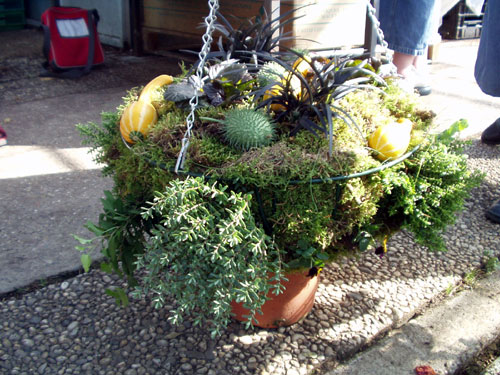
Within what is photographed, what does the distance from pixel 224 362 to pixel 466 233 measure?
5.74 feet

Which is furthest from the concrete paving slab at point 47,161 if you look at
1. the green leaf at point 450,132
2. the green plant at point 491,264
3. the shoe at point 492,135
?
the shoe at point 492,135

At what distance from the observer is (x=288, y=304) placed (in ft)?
6.88

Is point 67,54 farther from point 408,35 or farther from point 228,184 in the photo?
point 228,184

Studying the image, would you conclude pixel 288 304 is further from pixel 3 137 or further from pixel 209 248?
pixel 3 137

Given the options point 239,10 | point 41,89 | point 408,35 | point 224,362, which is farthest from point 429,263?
point 41,89

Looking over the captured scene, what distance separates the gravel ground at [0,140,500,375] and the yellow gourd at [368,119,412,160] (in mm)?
788

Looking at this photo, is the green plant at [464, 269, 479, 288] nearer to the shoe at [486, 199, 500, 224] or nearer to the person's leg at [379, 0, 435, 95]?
the shoe at [486, 199, 500, 224]

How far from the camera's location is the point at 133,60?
701 cm

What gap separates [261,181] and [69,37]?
5122 mm

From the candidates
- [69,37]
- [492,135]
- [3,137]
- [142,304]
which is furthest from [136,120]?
[69,37]

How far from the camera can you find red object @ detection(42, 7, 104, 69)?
234 inches

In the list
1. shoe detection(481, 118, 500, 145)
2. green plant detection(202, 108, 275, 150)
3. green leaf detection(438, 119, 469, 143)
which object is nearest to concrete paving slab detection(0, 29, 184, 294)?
green plant detection(202, 108, 275, 150)

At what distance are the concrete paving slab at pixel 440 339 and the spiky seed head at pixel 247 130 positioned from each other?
36.7 inches

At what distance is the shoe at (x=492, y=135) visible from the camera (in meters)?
4.09
